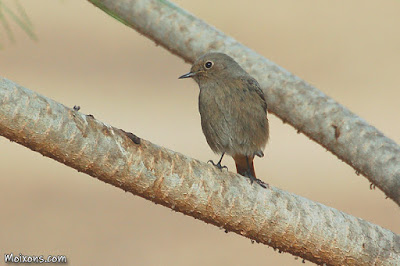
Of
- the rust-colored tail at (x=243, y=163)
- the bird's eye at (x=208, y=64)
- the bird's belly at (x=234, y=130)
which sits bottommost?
the rust-colored tail at (x=243, y=163)

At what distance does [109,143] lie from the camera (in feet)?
10.0

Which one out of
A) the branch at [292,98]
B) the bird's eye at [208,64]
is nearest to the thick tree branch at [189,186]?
the branch at [292,98]

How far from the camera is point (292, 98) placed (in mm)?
4262

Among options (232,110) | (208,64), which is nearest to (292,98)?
(232,110)

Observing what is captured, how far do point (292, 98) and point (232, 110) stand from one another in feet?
2.36

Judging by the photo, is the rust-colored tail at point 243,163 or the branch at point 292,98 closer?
the branch at point 292,98

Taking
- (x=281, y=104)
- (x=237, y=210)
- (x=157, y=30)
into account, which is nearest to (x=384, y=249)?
(x=237, y=210)

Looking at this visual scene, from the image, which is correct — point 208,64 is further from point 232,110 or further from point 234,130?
point 234,130

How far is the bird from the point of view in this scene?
4914mm

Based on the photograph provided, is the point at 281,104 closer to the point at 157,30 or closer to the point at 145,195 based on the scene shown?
the point at 157,30

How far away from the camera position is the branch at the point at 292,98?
3.96 metres

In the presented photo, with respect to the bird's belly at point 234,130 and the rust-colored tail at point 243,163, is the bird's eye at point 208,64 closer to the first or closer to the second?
the bird's belly at point 234,130

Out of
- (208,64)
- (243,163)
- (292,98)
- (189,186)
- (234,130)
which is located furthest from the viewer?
(243,163)

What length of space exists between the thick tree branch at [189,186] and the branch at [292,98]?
408mm
